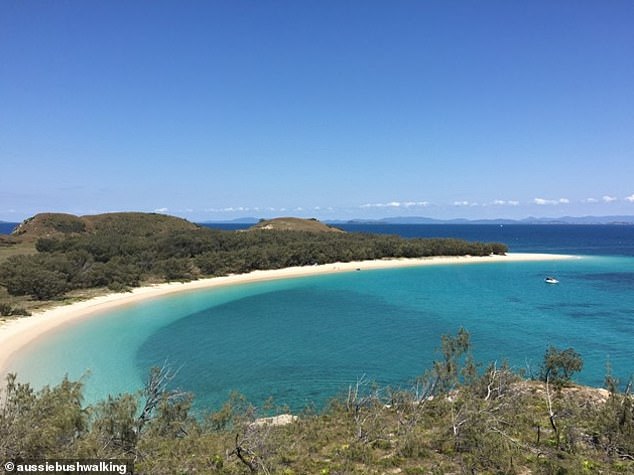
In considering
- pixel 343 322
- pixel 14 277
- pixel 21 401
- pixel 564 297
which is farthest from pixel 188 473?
pixel 564 297

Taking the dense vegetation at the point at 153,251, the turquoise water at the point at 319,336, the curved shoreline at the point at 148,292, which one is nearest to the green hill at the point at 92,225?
the dense vegetation at the point at 153,251

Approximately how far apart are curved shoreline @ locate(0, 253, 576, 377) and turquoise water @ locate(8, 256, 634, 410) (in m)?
1.77

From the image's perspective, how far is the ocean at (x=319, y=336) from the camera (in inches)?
821

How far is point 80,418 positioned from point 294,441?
19.4 ft

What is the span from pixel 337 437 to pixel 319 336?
1715cm

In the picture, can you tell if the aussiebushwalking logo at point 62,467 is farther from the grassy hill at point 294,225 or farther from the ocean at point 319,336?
the grassy hill at point 294,225

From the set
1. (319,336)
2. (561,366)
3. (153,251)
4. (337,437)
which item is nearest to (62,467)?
(337,437)

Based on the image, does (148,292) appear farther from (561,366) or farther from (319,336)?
(561,366)

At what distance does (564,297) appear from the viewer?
149ft

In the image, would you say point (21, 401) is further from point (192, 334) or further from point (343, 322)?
point (343, 322)

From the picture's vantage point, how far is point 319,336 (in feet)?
96.4

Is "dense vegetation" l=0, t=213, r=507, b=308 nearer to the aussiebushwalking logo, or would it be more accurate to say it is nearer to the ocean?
the ocean

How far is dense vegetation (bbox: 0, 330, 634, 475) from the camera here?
918 cm

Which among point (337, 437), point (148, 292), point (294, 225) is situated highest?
point (294, 225)
